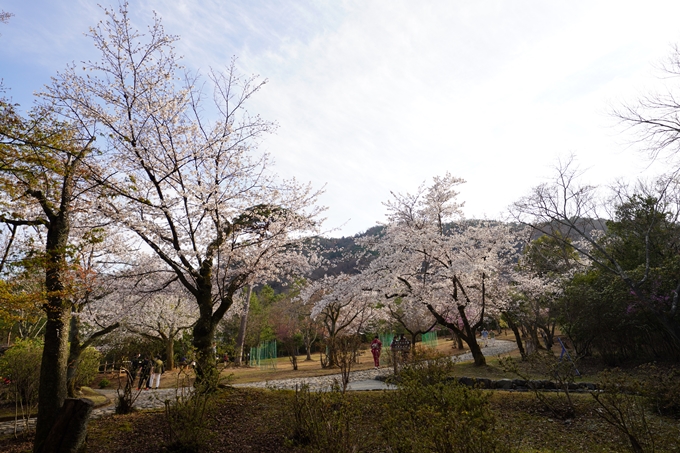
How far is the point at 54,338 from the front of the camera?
254 inches

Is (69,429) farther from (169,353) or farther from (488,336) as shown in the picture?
(488,336)

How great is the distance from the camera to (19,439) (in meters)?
6.52

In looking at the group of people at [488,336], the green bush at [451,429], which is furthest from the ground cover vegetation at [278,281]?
the group of people at [488,336]

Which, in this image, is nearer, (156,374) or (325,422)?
(325,422)

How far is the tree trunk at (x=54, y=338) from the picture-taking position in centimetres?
607

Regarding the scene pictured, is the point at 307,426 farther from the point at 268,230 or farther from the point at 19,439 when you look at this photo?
the point at 268,230

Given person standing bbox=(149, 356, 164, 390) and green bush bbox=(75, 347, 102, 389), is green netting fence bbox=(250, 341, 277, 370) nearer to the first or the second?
person standing bbox=(149, 356, 164, 390)

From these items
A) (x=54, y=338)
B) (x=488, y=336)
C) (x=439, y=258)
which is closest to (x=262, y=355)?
(x=439, y=258)

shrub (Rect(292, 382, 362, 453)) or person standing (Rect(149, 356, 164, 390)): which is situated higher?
shrub (Rect(292, 382, 362, 453))

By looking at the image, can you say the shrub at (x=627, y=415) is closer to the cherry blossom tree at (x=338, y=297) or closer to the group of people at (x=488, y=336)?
the cherry blossom tree at (x=338, y=297)

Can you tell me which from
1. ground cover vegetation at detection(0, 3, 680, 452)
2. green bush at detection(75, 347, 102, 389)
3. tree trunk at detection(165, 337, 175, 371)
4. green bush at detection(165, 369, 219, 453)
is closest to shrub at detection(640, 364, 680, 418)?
ground cover vegetation at detection(0, 3, 680, 452)

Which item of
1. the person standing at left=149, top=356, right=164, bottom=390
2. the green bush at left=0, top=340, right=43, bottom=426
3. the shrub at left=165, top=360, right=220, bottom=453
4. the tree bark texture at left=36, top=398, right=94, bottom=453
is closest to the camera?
the tree bark texture at left=36, top=398, right=94, bottom=453

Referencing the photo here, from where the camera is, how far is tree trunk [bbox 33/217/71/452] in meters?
6.07

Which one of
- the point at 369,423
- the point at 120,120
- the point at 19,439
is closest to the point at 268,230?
the point at 120,120
